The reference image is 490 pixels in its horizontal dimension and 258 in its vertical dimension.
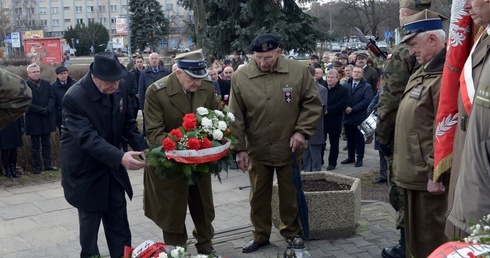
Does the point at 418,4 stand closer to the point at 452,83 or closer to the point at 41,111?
the point at 452,83

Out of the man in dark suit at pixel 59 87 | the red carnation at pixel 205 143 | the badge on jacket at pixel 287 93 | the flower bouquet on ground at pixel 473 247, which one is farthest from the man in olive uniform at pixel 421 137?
the man in dark suit at pixel 59 87

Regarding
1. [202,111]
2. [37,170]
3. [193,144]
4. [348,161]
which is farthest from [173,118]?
[348,161]

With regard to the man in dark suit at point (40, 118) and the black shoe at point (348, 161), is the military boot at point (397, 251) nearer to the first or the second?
the black shoe at point (348, 161)

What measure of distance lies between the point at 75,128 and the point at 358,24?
44.8 m

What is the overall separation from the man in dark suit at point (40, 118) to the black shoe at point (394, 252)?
7.41 m

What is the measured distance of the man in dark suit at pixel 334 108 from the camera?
1123 cm

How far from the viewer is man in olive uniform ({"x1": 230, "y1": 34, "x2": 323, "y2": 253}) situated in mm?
6316

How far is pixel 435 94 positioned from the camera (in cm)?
493

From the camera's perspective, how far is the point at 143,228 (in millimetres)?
7770

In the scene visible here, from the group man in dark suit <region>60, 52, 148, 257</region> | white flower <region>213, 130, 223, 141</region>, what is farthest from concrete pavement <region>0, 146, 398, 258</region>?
white flower <region>213, 130, 223, 141</region>

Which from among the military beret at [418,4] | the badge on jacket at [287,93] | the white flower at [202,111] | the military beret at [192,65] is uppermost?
the military beret at [418,4]

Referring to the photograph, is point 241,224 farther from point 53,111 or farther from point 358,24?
point 358,24

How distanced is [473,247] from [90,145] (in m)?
3.75

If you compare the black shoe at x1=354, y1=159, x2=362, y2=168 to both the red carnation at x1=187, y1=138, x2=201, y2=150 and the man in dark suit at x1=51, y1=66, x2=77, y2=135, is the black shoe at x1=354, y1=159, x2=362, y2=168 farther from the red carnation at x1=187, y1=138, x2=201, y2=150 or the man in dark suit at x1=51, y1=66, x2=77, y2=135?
the red carnation at x1=187, y1=138, x2=201, y2=150
